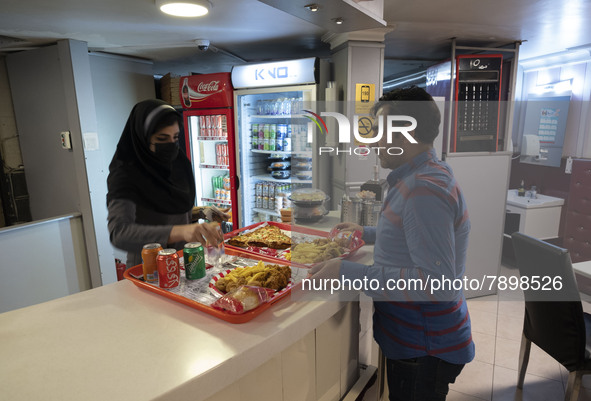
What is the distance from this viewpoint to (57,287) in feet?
10.6

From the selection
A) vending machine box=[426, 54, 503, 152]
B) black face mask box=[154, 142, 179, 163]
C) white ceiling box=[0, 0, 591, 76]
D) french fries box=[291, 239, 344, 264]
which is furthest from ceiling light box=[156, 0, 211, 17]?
vending machine box=[426, 54, 503, 152]

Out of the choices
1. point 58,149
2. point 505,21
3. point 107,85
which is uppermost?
point 505,21

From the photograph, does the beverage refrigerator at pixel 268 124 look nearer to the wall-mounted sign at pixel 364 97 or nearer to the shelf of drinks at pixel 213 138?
the shelf of drinks at pixel 213 138

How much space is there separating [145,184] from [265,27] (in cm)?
181

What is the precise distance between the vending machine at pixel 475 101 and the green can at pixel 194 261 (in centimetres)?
277

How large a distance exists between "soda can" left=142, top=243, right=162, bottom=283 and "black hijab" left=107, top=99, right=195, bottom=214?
0.48 m

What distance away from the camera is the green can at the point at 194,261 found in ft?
4.84

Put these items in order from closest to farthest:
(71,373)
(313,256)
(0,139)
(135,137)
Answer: (71,373) → (313,256) → (135,137) → (0,139)

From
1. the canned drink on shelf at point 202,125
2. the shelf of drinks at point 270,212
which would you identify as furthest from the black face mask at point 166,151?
the canned drink on shelf at point 202,125

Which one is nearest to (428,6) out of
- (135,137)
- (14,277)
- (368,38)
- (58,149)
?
(368,38)

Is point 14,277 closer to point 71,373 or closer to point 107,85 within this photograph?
point 107,85

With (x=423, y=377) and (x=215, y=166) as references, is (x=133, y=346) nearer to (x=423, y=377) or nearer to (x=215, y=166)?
(x=423, y=377)

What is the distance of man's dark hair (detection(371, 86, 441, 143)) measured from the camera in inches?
49.0

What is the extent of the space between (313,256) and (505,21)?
2.48 meters
